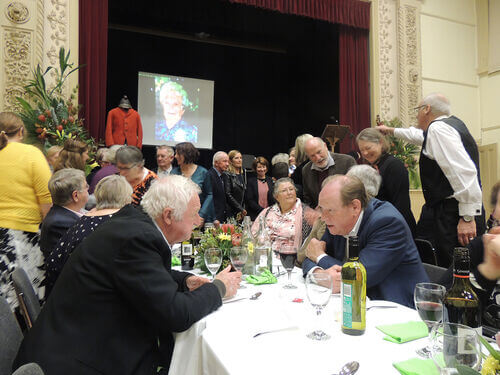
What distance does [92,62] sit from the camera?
5.12 m

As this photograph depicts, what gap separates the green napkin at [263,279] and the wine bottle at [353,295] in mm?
616

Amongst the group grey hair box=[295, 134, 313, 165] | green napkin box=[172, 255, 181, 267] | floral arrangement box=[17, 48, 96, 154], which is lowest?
green napkin box=[172, 255, 181, 267]

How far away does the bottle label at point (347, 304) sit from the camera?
1097 millimetres

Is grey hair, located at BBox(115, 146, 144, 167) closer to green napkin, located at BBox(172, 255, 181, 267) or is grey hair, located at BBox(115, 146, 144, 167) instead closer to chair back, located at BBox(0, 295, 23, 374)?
green napkin, located at BBox(172, 255, 181, 267)

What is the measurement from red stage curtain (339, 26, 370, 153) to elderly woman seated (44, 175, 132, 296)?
4773mm

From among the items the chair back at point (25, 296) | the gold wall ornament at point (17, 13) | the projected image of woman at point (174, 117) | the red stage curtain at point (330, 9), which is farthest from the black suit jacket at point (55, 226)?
the projected image of woman at point (174, 117)

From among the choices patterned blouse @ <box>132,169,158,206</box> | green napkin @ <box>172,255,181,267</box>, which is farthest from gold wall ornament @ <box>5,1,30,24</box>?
green napkin @ <box>172,255,181,267</box>

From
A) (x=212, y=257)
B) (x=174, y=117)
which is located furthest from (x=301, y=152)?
(x=174, y=117)

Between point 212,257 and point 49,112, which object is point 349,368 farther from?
point 49,112

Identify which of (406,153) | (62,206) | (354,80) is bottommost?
(62,206)

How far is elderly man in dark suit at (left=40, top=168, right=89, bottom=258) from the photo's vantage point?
90.1 inches

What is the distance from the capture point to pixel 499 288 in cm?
136

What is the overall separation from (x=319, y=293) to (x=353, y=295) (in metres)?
0.10

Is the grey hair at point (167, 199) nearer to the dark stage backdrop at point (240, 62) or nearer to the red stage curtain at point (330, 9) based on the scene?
the red stage curtain at point (330, 9)
